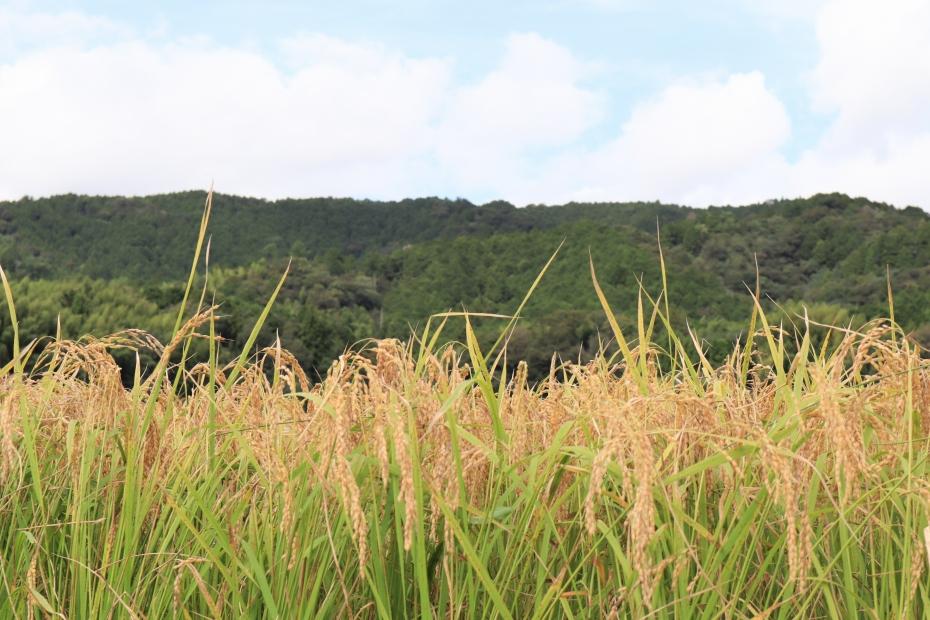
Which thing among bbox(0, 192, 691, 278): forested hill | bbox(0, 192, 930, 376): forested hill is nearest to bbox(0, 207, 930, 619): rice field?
bbox(0, 192, 930, 376): forested hill

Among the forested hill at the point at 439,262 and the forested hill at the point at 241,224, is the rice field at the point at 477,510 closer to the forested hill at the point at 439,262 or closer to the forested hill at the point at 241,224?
the forested hill at the point at 439,262

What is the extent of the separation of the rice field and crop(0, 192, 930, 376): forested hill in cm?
1439

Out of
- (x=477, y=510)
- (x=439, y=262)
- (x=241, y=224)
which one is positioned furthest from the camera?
(x=241, y=224)

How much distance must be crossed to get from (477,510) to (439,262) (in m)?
53.5

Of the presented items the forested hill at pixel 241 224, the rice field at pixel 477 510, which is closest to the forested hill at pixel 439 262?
the forested hill at pixel 241 224

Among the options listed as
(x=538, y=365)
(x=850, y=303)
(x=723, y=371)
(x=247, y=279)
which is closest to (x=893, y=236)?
(x=850, y=303)

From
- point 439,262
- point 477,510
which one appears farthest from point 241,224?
point 477,510

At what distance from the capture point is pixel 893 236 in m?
50.3

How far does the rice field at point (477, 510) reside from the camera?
1.68 m

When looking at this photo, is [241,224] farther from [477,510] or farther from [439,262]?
[477,510]

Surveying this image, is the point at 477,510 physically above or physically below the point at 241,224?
below

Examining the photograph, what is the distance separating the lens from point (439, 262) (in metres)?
55.2

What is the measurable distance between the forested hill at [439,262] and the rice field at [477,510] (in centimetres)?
1439

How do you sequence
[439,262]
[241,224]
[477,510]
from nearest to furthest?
[477,510] → [439,262] → [241,224]
